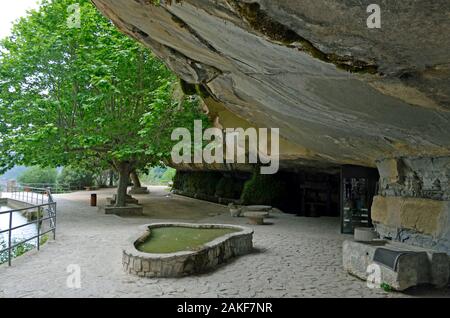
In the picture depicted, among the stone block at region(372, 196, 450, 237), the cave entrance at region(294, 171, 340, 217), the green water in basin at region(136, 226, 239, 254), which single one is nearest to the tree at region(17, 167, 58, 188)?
the cave entrance at region(294, 171, 340, 217)

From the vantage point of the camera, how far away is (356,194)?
32.3 feet

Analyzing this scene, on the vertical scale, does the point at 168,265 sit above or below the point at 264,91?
below

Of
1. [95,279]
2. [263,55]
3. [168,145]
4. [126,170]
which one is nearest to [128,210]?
[126,170]

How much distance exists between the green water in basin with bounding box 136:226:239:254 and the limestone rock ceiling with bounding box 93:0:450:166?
307 cm

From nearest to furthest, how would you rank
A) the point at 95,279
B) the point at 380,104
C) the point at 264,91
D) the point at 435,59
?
the point at 435,59 < the point at 380,104 < the point at 264,91 < the point at 95,279

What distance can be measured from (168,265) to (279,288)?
5.79 feet

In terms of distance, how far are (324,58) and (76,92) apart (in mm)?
10750

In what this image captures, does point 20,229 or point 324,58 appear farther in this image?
point 20,229

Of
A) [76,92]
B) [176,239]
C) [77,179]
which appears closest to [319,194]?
[176,239]

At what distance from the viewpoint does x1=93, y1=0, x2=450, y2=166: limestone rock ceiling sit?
2.48 m

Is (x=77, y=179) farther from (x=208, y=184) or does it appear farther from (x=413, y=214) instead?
(x=413, y=214)

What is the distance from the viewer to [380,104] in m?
4.13
